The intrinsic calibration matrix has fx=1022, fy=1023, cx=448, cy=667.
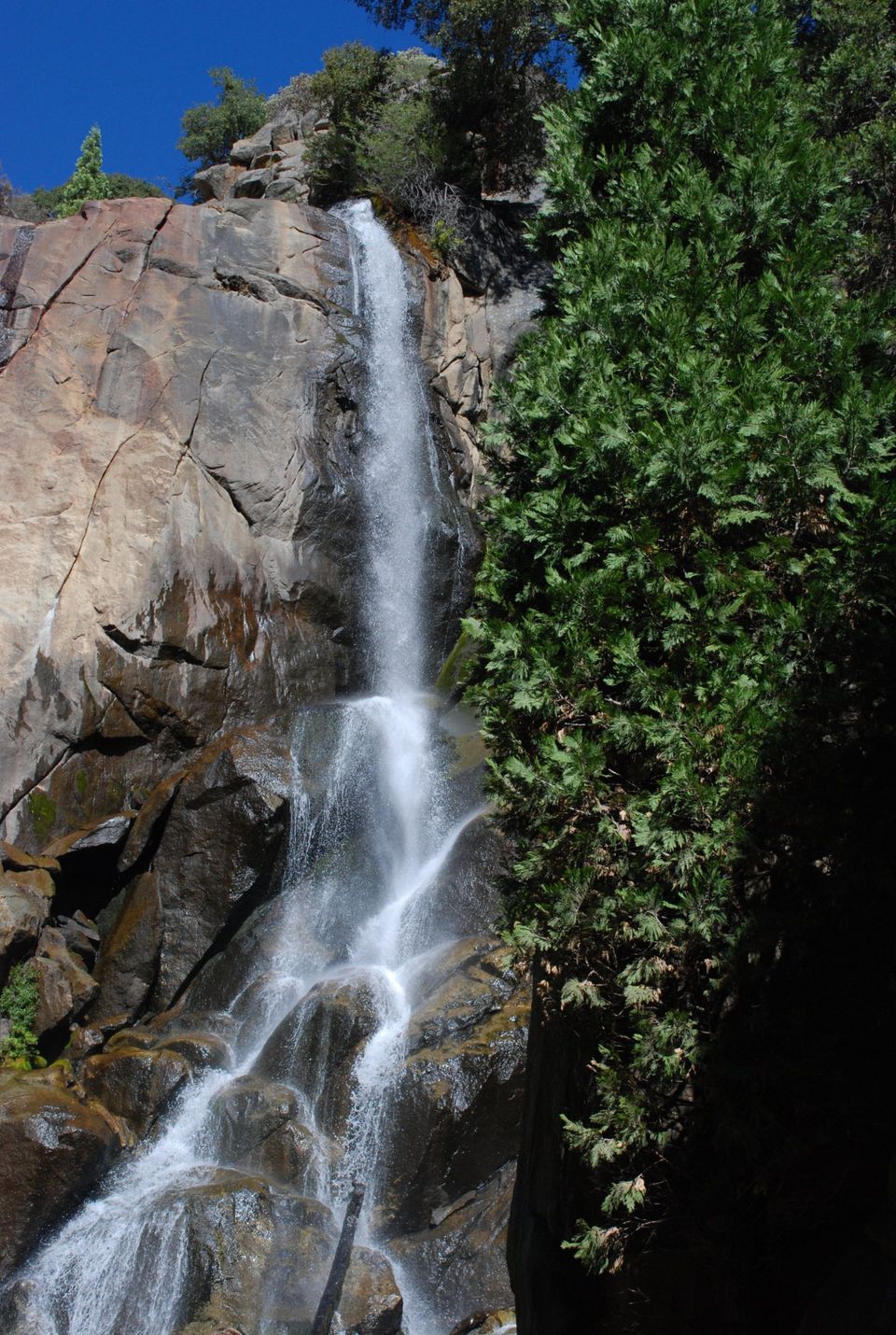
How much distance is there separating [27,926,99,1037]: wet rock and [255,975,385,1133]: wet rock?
8.31 ft

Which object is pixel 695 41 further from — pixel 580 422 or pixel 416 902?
pixel 416 902

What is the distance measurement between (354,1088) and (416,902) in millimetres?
2512

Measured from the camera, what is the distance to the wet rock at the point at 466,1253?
27.1 feet

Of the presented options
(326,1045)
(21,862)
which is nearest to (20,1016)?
(21,862)

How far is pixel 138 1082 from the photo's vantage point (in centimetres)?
998

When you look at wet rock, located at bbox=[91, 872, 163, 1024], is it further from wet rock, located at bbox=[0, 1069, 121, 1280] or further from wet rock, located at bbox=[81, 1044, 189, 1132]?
wet rock, located at bbox=[0, 1069, 121, 1280]

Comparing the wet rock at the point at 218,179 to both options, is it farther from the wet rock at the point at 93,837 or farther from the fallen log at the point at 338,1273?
the fallen log at the point at 338,1273

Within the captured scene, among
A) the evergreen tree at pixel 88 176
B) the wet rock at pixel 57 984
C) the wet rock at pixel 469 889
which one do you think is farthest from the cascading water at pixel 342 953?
the evergreen tree at pixel 88 176

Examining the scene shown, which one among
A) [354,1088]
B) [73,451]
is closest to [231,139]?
[73,451]

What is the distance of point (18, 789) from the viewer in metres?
13.1

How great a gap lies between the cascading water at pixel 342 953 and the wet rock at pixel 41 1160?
194 millimetres

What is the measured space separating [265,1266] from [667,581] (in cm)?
682

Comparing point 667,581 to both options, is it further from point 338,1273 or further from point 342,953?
Result: point 342,953

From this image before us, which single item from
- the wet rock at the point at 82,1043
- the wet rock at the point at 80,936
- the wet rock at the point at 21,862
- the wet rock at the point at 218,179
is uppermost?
the wet rock at the point at 218,179
